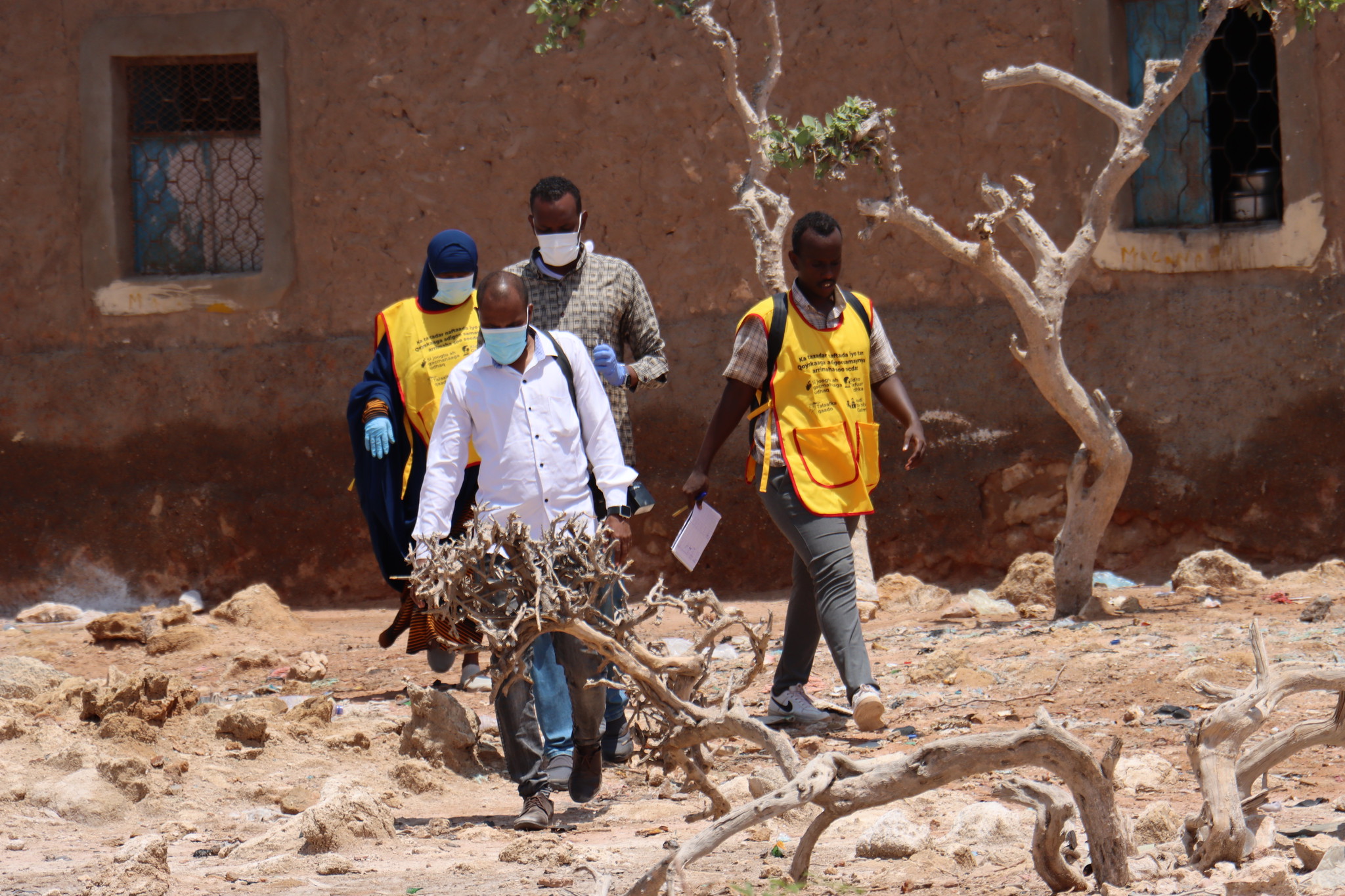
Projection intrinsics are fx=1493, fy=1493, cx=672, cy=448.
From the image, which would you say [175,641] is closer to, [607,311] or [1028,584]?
[607,311]

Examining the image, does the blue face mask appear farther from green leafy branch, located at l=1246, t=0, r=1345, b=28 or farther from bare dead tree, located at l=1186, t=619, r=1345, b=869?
green leafy branch, located at l=1246, t=0, r=1345, b=28

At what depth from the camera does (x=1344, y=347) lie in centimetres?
686

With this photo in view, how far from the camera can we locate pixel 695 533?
4.44 m

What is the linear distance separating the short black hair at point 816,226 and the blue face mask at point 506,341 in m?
0.99

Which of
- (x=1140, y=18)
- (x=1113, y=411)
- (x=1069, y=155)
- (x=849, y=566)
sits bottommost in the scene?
(x=849, y=566)

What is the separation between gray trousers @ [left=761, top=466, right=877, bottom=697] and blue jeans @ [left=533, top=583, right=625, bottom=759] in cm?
69

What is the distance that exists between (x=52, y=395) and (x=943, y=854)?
20.9 ft

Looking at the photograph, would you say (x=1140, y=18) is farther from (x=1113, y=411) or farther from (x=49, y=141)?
(x=49, y=141)

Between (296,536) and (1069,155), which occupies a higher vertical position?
(1069,155)

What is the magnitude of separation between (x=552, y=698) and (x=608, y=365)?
3.89 ft

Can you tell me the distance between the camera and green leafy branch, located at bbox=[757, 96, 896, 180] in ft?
18.0

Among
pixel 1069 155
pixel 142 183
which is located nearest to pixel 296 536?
pixel 142 183

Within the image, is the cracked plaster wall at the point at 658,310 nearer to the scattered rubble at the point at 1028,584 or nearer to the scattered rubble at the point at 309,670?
the scattered rubble at the point at 1028,584

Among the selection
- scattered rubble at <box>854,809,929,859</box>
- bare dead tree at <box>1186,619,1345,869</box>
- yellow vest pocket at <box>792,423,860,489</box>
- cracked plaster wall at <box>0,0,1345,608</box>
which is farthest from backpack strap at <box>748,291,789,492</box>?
cracked plaster wall at <box>0,0,1345,608</box>
